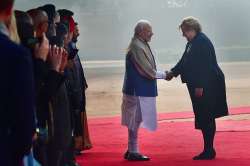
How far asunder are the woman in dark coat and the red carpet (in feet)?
1.12

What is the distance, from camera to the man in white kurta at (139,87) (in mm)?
6965

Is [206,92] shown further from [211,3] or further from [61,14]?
[211,3]

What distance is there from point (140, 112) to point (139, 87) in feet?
0.90

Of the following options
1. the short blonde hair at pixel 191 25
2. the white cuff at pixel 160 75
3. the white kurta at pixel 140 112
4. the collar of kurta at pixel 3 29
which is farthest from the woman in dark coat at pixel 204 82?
the collar of kurta at pixel 3 29

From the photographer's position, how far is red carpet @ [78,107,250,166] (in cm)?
667

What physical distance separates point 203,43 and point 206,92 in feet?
1.73

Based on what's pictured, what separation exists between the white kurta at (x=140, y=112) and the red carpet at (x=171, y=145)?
0.38 m

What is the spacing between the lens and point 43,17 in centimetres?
445

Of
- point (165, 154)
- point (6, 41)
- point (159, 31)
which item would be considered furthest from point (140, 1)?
Answer: point (6, 41)

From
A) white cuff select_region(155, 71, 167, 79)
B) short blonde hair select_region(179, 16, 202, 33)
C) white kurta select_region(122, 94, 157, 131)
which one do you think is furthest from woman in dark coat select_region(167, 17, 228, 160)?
white kurta select_region(122, 94, 157, 131)

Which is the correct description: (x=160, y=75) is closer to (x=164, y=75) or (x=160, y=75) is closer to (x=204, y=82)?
(x=164, y=75)

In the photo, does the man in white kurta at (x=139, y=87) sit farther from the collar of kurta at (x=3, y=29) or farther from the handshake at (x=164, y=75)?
the collar of kurta at (x=3, y=29)

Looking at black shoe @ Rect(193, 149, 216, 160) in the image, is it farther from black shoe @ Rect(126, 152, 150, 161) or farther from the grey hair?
the grey hair

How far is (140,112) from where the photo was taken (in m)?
6.99
